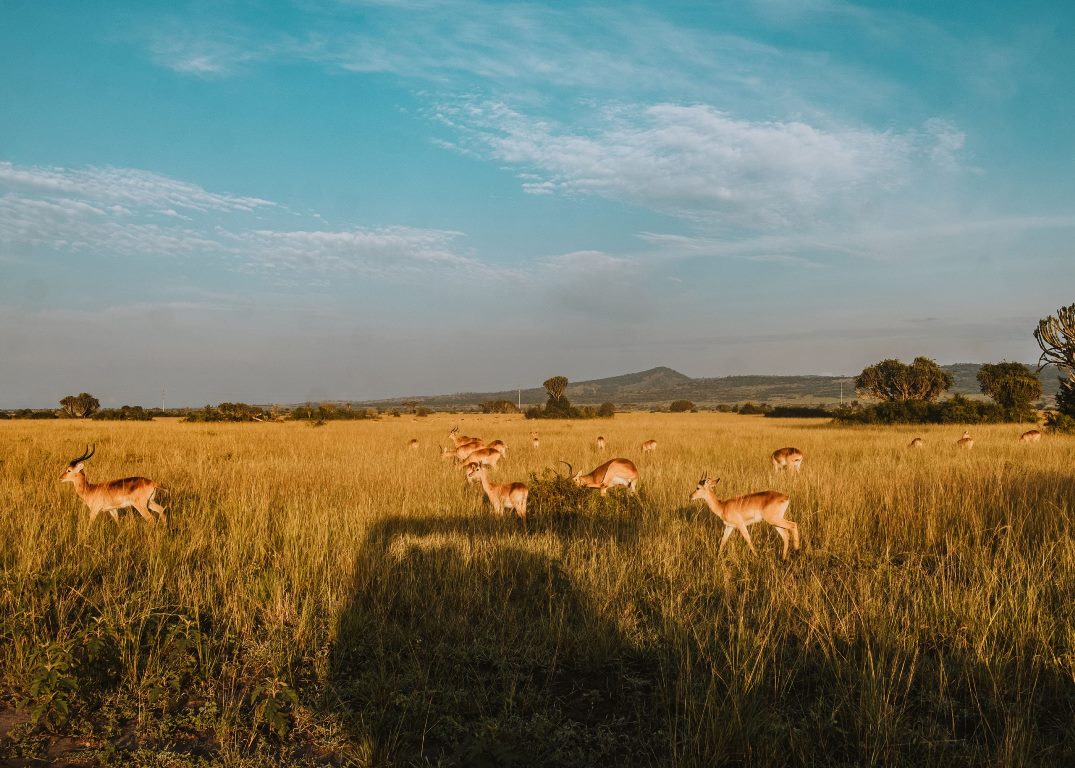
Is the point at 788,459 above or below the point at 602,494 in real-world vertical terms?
above

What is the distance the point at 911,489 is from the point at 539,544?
771cm

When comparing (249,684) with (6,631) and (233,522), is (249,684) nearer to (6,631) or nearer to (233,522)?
(6,631)

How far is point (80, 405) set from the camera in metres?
66.2

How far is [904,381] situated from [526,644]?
69742mm

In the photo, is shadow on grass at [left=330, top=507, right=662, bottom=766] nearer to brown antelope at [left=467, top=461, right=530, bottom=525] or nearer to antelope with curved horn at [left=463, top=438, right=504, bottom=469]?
brown antelope at [left=467, top=461, right=530, bottom=525]

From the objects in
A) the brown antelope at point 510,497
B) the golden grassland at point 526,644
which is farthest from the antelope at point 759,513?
the brown antelope at point 510,497

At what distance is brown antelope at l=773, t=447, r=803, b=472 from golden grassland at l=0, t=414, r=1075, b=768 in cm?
525

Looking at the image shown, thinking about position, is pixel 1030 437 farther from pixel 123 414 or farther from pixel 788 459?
pixel 123 414

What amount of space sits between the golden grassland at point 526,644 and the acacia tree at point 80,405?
68424 mm

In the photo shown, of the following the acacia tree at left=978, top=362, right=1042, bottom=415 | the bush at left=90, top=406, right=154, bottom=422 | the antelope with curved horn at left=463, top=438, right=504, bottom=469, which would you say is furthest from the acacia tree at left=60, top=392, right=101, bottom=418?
the acacia tree at left=978, top=362, right=1042, bottom=415

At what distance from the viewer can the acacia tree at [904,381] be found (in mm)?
61844

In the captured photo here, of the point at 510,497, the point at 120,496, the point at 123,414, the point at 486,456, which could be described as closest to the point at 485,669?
the point at 510,497

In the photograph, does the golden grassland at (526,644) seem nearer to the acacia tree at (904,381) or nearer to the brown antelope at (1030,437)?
the brown antelope at (1030,437)

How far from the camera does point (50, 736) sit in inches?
149
